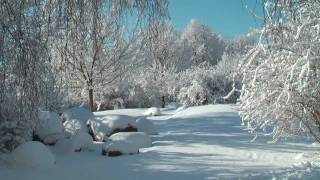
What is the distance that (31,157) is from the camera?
10008mm

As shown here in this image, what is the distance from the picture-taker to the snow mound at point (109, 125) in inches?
549

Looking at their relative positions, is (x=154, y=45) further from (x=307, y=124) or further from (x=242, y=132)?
(x=242, y=132)

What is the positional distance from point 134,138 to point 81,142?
1229 millimetres

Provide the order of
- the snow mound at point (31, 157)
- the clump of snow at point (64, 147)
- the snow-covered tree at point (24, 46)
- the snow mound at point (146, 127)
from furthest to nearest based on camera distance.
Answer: the snow mound at point (146, 127) → the clump of snow at point (64, 147) → the snow mound at point (31, 157) → the snow-covered tree at point (24, 46)

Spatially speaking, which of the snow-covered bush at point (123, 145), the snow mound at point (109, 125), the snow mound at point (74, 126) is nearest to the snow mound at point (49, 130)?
the snow mound at point (74, 126)

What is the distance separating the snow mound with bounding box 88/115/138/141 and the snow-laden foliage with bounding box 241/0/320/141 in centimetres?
364

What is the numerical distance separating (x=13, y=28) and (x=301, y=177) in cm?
655

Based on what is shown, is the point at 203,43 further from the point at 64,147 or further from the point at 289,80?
the point at 289,80

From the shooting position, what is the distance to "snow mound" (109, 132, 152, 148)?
12.1 m

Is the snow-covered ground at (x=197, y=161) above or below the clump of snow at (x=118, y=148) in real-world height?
below

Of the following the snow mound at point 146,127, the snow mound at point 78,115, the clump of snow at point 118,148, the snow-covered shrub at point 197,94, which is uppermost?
the snow-covered shrub at point 197,94

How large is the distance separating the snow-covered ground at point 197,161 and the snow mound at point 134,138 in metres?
0.20

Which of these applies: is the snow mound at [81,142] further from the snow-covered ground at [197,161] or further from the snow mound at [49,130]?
the snow mound at [49,130]

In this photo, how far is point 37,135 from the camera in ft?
42.2
